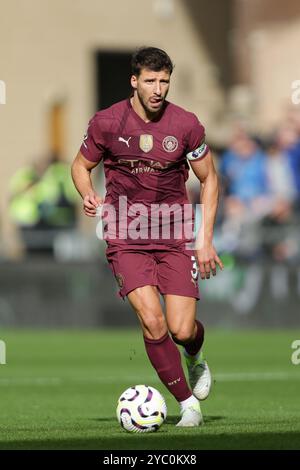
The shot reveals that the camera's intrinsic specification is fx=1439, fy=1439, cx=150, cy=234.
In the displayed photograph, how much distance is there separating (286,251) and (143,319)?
916 cm

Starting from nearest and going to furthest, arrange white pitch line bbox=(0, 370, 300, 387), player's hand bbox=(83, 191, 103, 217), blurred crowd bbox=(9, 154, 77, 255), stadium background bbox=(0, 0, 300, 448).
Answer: player's hand bbox=(83, 191, 103, 217)
white pitch line bbox=(0, 370, 300, 387)
stadium background bbox=(0, 0, 300, 448)
blurred crowd bbox=(9, 154, 77, 255)

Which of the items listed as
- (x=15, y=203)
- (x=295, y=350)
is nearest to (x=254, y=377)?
(x=295, y=350)

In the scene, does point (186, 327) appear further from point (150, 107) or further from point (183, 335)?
point (150, 107)

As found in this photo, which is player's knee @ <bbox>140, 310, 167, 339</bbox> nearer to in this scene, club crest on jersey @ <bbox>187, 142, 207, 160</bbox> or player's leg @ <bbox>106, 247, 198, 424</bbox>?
player's leg @ <bbox>106, 247, 198, 424</bbox>

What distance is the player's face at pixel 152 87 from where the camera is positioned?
8.81 meters

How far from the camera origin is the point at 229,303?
1803 cm

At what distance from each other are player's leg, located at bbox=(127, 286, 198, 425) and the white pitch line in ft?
10.6

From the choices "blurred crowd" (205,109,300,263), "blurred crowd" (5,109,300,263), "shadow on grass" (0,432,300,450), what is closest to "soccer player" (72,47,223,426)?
"shadow on grass" (0,432,300,450)

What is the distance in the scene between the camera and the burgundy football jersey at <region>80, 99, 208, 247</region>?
9039mm

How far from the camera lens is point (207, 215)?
914cm

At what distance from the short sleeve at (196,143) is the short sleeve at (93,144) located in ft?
1.81

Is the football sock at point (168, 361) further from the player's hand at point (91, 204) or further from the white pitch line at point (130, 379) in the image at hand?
the white pitch line at point (130, 379)

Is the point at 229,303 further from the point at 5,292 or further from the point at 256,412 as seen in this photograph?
the point at 256,412

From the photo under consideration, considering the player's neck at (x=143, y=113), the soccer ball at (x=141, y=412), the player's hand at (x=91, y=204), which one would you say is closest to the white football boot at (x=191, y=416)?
the soccer ball at (x=141, y=412)
